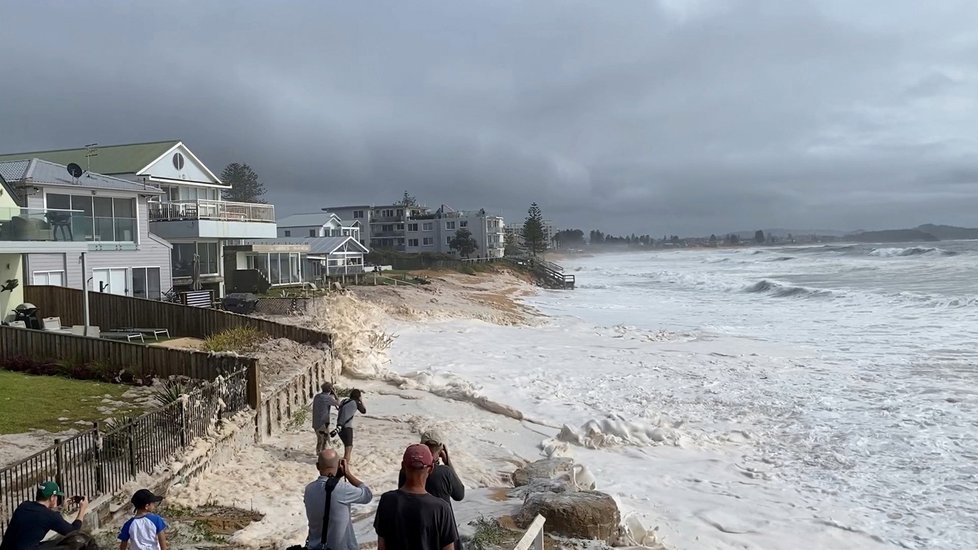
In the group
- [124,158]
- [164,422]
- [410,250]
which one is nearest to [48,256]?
[124,158]

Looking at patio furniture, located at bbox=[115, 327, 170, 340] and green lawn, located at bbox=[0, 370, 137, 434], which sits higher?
patio furniture, located at bbox=[115, 327, 170, 340]

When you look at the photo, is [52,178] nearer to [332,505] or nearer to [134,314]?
[134,314]

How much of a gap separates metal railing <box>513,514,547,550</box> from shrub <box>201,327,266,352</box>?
13751mm

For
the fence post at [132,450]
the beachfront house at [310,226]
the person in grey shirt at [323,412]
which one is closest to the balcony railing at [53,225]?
the person in grey shirt at [323,412]

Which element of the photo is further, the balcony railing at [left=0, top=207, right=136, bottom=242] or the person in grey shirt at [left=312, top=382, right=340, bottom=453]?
the balcony railing at [left=0, top=207, right=136, bottom=242]

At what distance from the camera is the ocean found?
38.7ft

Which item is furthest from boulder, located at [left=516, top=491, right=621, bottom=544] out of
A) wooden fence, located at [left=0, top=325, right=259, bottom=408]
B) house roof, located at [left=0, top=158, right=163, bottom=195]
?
house roof, located at [left=0, top=158, right=163, bottom=195]

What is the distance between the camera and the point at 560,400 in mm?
20500

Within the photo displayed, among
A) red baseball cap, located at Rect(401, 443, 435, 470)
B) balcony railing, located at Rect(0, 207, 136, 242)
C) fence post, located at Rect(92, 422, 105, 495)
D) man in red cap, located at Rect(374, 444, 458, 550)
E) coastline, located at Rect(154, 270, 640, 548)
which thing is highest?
balcony railing, located at Rect(0, 207, 136, 242)

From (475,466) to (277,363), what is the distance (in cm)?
700

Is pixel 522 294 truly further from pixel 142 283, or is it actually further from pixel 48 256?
pixel 48 256

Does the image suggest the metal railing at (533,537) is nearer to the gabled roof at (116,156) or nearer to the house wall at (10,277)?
the house wall at (10,277)

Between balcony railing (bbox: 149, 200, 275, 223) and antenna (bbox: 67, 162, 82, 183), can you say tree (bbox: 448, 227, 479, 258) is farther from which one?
antenna (bbox: 67, 162, 82, 183)

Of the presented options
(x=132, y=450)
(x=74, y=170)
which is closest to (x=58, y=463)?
(x=132, y=450)
